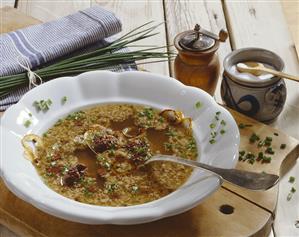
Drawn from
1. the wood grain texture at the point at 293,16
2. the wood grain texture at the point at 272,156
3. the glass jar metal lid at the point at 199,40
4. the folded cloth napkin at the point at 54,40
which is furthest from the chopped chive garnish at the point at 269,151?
the wood grain texture at the point at 293,16

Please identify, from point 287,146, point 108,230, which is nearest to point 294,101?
point 287,146

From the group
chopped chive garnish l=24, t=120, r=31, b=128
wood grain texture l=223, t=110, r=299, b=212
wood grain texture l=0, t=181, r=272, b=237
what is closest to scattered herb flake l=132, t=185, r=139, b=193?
wood grain texture l=0, t=181, r=272, b=237

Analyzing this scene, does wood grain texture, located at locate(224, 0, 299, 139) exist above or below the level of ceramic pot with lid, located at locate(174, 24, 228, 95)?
below

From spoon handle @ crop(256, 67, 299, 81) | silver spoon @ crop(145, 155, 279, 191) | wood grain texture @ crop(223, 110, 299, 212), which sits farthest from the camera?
spoon handle @ crop(256, 67, 299, 81)

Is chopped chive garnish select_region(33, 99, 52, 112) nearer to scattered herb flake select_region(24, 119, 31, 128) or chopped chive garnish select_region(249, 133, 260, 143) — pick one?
scattered herb flake select_region(24, 119, 31, 128)

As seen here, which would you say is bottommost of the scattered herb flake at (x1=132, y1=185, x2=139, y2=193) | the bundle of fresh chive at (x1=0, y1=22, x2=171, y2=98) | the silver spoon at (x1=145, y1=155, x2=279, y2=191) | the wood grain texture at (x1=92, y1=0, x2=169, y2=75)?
the wood grain texture at (x1=92, y1=0, x2=169, y2=75)

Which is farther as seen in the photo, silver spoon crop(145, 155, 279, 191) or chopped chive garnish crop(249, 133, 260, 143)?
chopped chive garnish crop(249, 133, 260, 143)

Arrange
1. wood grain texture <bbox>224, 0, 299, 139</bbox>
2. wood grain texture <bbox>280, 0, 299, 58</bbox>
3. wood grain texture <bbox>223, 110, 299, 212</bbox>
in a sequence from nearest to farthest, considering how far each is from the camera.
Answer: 1. wood grain texture <bbox>223, 110, 299, 212</bbox>
2. wood grain texture <bbox>224, 0, 299, 139</bbox>
3. wood grain texture <bbox>280, 0, 299, 58</bbox>

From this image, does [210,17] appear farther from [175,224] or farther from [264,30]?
[175,224]
